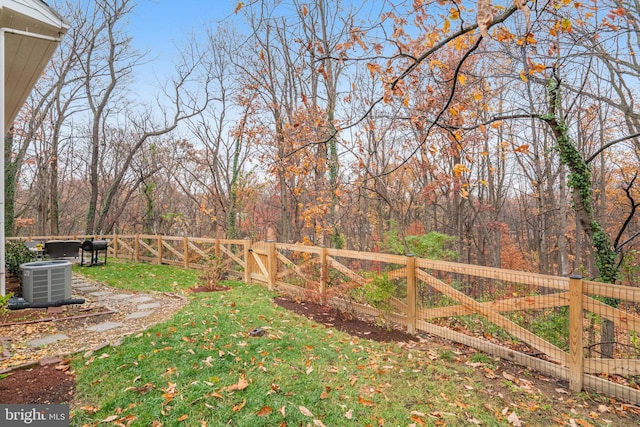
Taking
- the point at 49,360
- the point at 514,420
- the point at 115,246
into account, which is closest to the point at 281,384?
the point at 514,420

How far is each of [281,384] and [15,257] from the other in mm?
6514

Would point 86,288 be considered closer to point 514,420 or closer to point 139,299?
point 139,299

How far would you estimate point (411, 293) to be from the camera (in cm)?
455

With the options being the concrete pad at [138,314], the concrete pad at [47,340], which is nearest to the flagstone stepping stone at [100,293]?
the concrete pad at [138,314]

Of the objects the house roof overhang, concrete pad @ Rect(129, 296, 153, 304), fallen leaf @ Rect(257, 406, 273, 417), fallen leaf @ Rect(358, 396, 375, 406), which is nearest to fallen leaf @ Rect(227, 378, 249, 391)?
fallen leaf @ Rect(257, 406, 273, 417)

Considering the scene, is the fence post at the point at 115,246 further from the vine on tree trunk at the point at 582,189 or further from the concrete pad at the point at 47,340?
the vine on tree trunk at the point at 582,189

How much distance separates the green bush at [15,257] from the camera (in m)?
6.08

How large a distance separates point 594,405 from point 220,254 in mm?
7962

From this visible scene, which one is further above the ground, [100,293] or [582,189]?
[582,189]

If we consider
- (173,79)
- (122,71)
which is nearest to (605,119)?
(173,79)

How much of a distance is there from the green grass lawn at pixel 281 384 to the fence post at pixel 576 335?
48 centimetres

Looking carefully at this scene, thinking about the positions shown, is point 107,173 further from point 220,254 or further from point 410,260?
point 410,260

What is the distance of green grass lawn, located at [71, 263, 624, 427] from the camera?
2.49 metres

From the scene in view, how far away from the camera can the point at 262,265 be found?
7473mm
